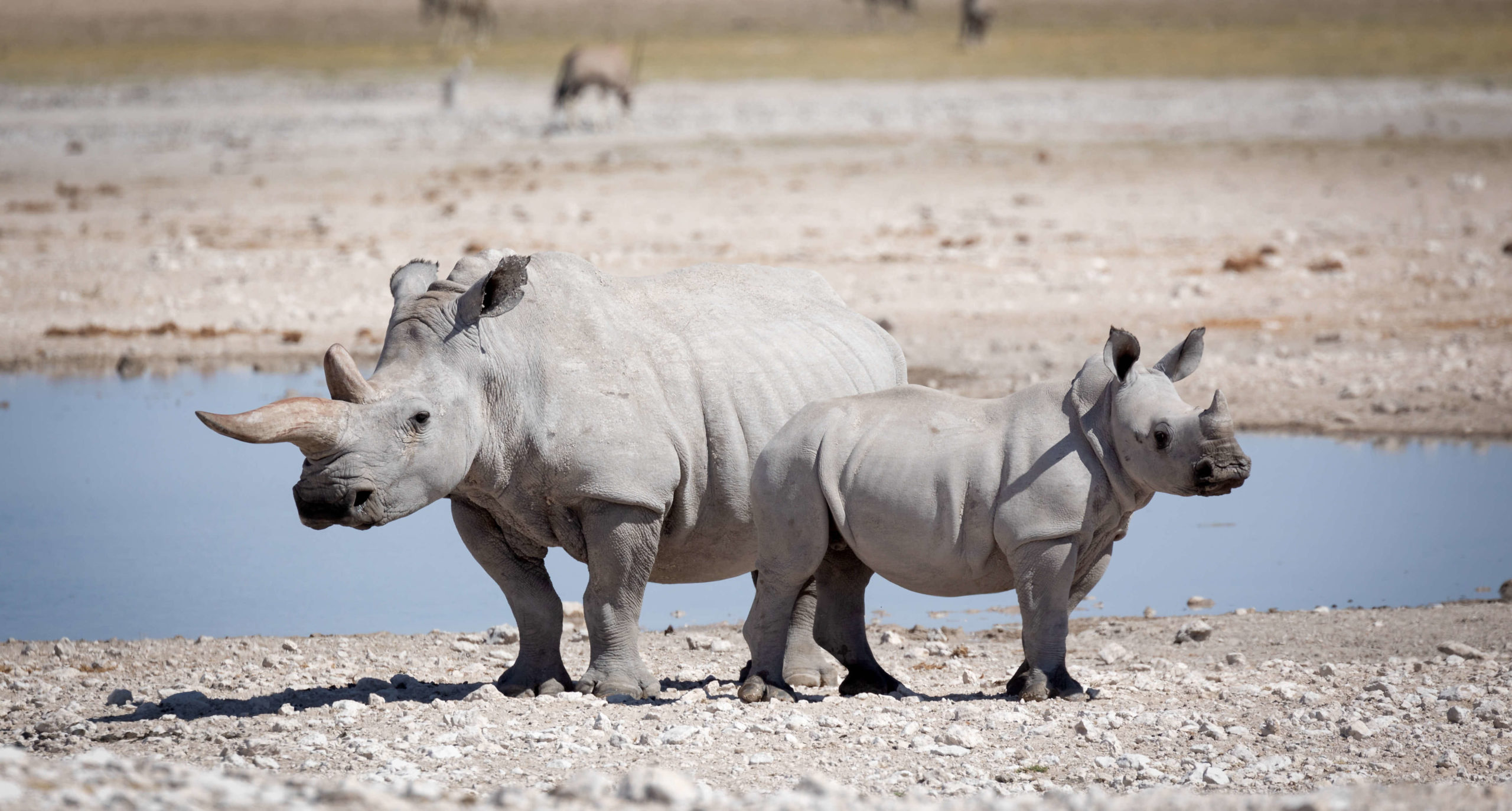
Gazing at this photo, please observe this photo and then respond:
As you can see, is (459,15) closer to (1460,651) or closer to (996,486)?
(1460,651)

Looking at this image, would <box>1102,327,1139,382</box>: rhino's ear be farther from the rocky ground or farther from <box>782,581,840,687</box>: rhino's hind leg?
<box>782,581,840,687</box>: rhino's hind leg

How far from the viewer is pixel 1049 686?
21.5 feet

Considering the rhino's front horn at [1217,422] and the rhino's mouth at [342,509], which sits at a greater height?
the rhino's front horn at [1217,422]

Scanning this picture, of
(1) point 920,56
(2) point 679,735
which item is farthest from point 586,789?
(1) point 920,56

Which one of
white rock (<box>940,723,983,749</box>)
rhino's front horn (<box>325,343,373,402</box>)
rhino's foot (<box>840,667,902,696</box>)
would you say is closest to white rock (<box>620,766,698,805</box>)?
white rock (<box>940,723,983,749</box>)

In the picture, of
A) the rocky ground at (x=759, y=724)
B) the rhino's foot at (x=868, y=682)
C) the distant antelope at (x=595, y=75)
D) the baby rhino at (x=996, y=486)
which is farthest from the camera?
the distant antelope at (x=595, y=75)

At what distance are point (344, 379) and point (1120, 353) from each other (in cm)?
267

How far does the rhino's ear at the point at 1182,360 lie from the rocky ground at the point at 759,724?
3.96 ft

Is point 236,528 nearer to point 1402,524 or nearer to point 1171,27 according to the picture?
point 1402,524

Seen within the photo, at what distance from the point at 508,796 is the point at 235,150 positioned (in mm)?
25474

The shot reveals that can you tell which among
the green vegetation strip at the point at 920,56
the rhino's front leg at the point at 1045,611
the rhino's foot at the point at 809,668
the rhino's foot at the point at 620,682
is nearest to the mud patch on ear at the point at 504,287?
the rhino's foot at the point at 620,682

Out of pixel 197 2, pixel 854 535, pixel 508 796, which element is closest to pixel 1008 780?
pixel 854 535

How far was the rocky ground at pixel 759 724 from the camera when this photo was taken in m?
5.03

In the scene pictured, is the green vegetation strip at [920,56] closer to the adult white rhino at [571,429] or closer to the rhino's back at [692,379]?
the rhino's back at [692,379]
